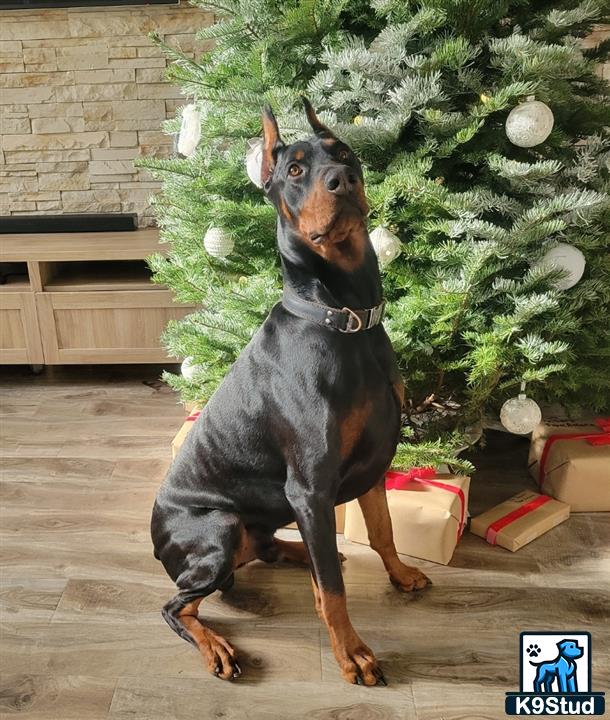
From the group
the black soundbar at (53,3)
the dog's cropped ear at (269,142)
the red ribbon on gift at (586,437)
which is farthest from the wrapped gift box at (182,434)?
the black soundbar at (53,3)

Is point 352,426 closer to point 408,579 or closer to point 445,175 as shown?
point 408,579

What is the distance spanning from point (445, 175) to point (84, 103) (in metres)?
2.01

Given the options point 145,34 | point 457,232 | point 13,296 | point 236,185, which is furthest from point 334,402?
point 145,34

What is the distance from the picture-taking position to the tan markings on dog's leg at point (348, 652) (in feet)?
4.55

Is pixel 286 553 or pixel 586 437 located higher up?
pixel 586 437

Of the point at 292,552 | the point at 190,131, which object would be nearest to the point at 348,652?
the point at 292,552

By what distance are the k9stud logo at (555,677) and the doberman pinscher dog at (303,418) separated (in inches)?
11.7

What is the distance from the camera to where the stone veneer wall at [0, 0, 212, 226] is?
3.00 m

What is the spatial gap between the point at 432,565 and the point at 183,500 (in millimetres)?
676

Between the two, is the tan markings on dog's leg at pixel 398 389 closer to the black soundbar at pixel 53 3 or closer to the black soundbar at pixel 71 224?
the black soundbar at pixel 71 224

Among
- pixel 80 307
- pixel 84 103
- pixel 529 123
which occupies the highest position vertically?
pixel 84 103

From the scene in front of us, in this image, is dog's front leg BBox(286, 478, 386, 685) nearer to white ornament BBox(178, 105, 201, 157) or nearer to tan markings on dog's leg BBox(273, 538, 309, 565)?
tan markings on dog's leg BBox(273, 538, 309, 565)

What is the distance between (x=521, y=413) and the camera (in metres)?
1.80

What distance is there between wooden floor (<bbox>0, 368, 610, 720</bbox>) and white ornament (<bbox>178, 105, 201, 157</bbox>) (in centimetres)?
104
